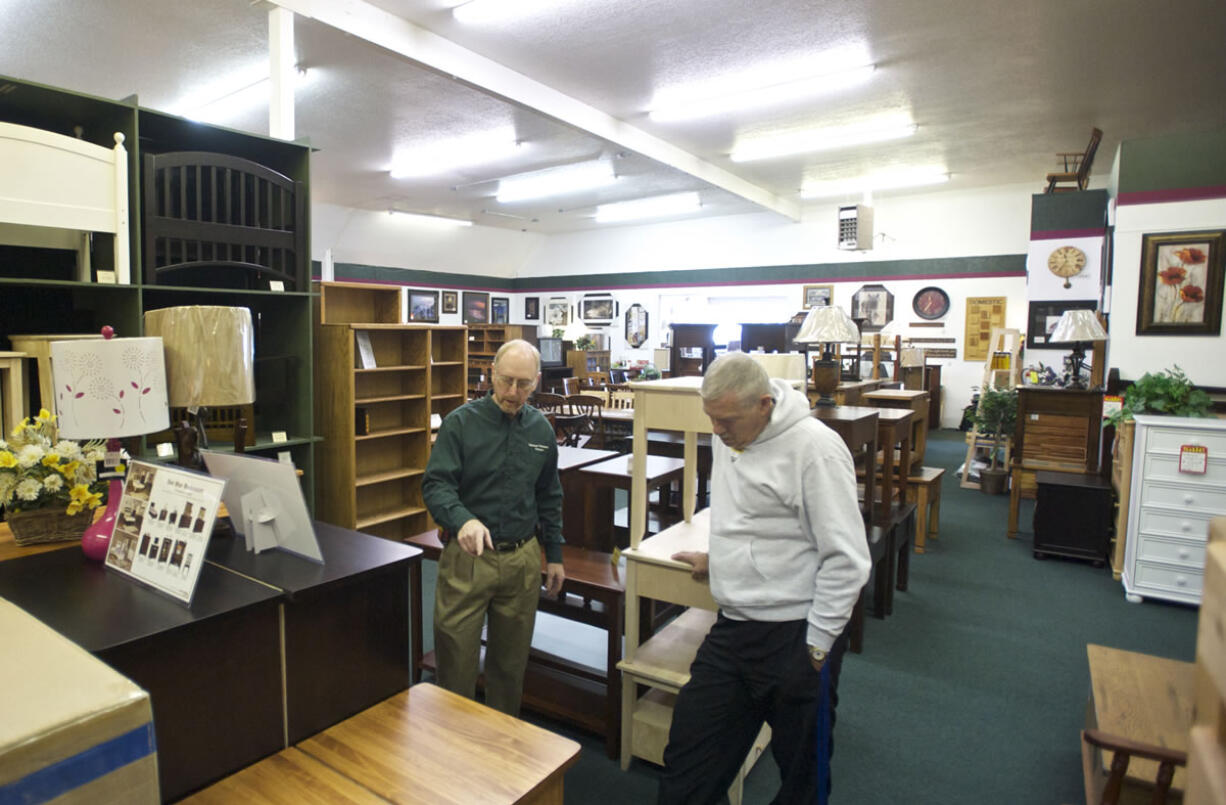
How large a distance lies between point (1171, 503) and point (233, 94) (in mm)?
8392

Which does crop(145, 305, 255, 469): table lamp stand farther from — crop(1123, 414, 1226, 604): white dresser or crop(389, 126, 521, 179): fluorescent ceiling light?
crop(389, 126, 521, 179): fluorescent ceiling light

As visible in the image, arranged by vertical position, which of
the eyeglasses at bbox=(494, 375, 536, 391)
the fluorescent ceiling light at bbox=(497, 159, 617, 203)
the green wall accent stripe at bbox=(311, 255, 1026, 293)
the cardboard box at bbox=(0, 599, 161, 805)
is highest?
the fluorescent ceiling light at bbox=(497, 159, 617, 203)

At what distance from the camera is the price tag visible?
4.42 m

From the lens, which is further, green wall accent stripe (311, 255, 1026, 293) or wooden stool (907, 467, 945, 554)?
green wall accent stripe (311, 255, 1026, 293)

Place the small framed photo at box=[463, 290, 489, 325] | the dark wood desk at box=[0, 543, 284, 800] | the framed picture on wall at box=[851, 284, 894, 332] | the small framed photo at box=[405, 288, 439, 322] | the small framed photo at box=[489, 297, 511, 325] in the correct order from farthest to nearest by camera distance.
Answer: the small framed photo at box=[489, 297, 511, 325] < the small framed photo at box=[463, 290, 489, 325] < the small framed photo at box=[405, 288, 439, 322] < the framed picture on wall at box=[851, 284, 894, 332] < the dark wood desk at box=[0, 543, 284, 800]

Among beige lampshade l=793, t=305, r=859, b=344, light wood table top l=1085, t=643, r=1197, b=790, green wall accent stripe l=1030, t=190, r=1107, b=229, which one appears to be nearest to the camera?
light wood table top l=1085, t=643, r=1197, b=790

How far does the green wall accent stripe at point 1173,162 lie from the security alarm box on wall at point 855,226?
9.21 feet

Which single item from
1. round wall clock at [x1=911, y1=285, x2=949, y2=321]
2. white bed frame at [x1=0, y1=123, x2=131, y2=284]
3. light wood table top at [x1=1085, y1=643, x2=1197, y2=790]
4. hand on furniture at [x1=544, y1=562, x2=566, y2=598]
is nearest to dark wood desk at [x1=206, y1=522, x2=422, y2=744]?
hand on furniture at [x1=544, y1=562, x2=566, y2=598]

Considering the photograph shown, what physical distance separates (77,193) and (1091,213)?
8.75m

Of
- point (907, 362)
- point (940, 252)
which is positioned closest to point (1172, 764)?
point (907, 362)

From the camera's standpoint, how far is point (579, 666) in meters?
3.19

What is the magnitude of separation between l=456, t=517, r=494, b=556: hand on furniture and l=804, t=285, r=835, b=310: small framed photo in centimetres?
1169

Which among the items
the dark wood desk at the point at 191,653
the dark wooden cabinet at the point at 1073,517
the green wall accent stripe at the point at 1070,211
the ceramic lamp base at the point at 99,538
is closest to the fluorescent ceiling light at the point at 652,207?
the green wall accent stripe at the point at 1070,211

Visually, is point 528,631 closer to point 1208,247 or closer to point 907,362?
point 1208,247
